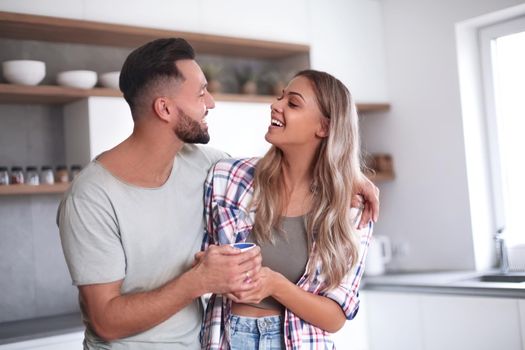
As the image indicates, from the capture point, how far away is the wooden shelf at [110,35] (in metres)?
3.20

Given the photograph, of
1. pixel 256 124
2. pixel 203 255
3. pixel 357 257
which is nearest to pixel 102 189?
pixel 203 255

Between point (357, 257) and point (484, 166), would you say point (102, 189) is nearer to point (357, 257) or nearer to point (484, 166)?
point (357, 257)

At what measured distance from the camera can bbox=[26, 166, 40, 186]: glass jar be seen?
3.23m

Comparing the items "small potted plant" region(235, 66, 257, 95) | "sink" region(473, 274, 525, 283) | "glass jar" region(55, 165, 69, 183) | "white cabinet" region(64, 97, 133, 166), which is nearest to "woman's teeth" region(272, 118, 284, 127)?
"white cabinet" region(64, 97, 133, 166)

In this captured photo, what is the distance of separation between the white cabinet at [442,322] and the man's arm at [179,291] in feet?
6.65

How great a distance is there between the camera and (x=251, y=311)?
2.05 m

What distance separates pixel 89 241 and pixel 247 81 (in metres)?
2.40

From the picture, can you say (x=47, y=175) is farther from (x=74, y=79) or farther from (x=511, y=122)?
(x=511, y=122)

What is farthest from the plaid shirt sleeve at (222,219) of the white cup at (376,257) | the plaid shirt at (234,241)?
the white cup at (376,257)

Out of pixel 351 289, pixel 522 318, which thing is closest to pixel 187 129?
pixel 351 289

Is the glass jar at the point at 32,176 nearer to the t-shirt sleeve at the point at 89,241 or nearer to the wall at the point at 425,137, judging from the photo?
the t-shirt sleeve at the point at 89,241

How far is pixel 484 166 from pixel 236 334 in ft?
8.80

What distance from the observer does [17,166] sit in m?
3.41

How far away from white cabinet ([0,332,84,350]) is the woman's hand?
4.94 ft
